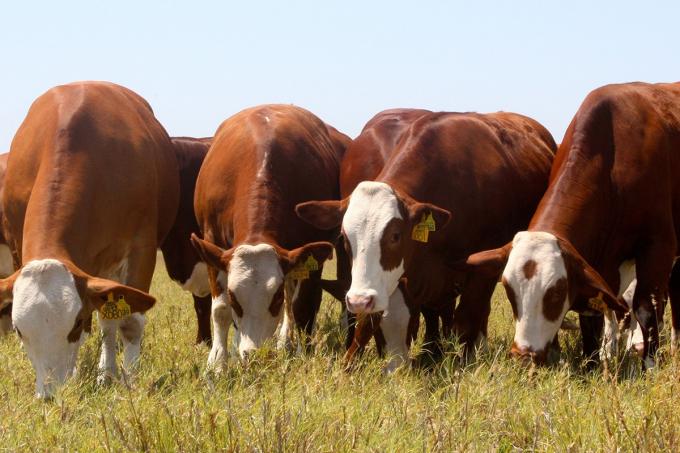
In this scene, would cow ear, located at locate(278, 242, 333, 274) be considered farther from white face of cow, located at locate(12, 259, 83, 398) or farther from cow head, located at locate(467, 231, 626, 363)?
white face of cow, located at locate(12, 259, 83, 398)

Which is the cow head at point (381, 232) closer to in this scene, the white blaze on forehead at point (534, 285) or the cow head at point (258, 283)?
the cow head at point (258, 283)

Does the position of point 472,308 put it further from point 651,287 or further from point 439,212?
point 651,287

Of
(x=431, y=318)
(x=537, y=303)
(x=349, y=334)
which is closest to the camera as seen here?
(x=537, y=303)

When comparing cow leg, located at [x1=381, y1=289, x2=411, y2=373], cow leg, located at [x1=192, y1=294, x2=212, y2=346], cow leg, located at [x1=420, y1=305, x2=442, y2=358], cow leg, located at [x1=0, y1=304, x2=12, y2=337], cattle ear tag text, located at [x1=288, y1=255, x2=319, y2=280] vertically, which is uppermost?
cattle ear tag text, located at [x1=288, y1=255, x2=319, y2=280]

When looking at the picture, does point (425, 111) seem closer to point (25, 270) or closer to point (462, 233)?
point (462, 233)

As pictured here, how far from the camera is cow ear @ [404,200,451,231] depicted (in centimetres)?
773

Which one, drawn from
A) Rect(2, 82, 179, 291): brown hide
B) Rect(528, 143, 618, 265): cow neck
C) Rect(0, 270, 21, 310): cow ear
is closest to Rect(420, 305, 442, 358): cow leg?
Rect(528, 143, 618, 265): cow neck

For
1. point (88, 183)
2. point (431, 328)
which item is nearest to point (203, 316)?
point (431, 328)

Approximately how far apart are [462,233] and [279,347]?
181cm

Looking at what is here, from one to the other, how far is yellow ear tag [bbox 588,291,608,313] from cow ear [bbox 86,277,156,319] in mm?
3159

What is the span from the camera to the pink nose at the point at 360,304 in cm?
702

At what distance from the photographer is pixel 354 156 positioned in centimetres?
948

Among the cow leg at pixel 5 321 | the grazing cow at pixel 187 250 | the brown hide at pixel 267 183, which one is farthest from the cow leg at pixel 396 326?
the cow leg at pixel 5 321

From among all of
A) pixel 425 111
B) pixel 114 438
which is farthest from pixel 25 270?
pixel 425 111
